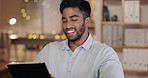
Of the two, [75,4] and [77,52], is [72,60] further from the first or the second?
[75,4]

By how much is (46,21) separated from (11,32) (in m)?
0.81

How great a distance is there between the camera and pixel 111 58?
1528mm

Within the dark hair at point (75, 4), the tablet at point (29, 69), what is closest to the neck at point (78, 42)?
the dark hair at point (75, 4)

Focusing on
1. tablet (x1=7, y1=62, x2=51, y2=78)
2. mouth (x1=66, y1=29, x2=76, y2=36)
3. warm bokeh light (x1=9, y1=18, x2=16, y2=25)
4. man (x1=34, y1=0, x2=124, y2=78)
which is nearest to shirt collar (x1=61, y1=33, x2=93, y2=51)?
man (x1=34, y1=0, x2=124, y2=78)

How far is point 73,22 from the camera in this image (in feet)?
5.30

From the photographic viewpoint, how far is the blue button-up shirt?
1534 millimetres

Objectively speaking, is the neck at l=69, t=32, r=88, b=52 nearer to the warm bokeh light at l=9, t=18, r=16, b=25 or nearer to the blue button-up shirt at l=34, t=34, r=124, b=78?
the blue button-up shirt at l=34, t=34, r=124, b=78

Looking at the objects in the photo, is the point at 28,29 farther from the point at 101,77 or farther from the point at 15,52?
the point at 101,77

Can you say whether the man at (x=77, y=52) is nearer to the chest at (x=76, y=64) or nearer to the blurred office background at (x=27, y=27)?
the chest at (x=76, y=64)

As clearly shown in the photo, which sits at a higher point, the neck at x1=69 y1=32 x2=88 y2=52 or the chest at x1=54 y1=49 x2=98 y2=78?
the neck at x1=69 y1=32 x2=88 y2=52

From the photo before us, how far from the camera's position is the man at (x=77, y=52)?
5.21ft

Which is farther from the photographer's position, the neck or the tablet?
the neck

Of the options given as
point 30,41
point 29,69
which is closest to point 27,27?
point 30,41

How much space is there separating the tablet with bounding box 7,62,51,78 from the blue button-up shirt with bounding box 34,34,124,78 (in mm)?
229
